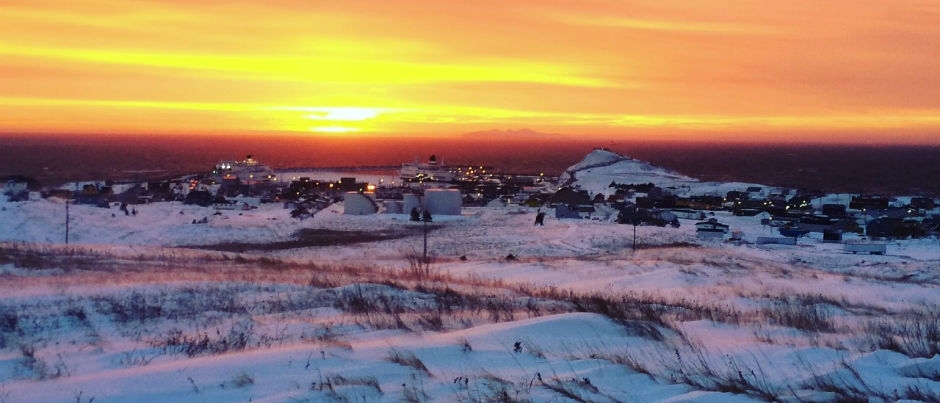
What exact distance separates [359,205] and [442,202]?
14.7 ft

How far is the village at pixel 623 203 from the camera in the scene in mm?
36406

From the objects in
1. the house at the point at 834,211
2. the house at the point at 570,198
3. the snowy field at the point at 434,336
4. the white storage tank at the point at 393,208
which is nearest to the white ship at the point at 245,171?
the house at the point at 570,198

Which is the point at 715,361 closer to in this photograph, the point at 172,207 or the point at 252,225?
the point at 252,225

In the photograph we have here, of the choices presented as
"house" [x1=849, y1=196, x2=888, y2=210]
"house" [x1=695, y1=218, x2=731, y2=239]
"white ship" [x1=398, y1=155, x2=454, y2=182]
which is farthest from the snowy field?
"white ship" [x1=398, y1=155, x2=454, y2=182]

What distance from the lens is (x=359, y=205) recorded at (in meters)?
42.8

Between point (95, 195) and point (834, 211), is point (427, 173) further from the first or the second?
point (834, 211)

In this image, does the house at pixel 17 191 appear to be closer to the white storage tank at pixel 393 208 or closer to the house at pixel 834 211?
the white storage tank at pixel 393 208

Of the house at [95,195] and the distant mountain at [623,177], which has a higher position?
the distant mountain at [623,177]

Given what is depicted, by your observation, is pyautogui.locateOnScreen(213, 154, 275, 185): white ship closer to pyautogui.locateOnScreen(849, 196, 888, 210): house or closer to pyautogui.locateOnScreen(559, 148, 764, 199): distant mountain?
pyautogui.locateOnScreen(559, 148, 764, 199): distant mountain

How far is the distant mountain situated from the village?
2.35 ft

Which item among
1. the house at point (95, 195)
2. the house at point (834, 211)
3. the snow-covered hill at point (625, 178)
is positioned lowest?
the house at point (95, 195)

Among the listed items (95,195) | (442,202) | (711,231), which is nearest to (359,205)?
(442,202)

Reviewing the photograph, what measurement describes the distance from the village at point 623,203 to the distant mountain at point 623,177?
2.35 ft

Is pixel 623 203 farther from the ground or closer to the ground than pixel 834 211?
closer to the ground
